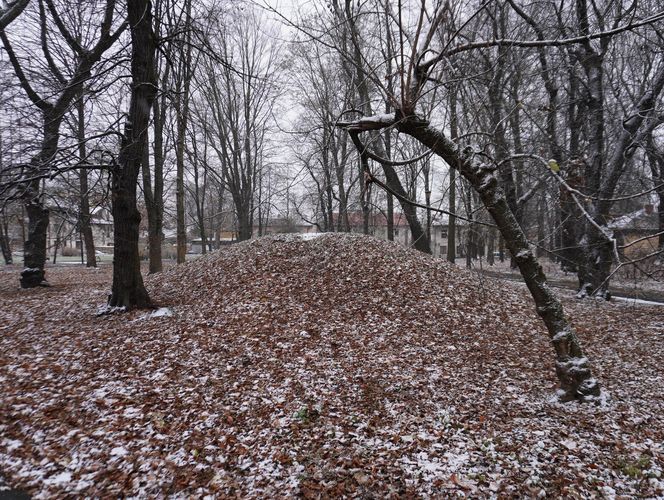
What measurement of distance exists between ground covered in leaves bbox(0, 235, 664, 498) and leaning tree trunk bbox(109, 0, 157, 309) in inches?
26.3

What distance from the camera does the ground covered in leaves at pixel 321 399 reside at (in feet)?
9.42

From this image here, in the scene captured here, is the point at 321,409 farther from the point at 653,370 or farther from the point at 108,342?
the point at 653,370

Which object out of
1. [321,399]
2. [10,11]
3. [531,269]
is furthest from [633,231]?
[10,11]

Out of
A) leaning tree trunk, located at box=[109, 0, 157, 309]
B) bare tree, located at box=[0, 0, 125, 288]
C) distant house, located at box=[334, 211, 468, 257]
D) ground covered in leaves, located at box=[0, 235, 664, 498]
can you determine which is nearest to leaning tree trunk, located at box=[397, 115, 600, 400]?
ground covered in leaves, located at box=[0, 235, 664, 498]

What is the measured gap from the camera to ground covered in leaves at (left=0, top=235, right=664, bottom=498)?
9.42 feet

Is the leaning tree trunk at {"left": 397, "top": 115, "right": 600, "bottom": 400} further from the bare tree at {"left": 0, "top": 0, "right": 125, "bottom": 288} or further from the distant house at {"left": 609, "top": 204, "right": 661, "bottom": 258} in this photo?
the bare tree at {"left": 0, "top": 0, "right": 125, "bottom": 288}

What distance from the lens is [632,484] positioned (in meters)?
2.72

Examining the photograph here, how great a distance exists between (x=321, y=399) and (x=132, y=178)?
5.54 m

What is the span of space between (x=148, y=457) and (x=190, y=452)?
1.14ft

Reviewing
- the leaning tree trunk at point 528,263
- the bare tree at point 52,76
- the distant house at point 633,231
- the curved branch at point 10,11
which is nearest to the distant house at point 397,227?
the leaning tree trunk at point 528,263

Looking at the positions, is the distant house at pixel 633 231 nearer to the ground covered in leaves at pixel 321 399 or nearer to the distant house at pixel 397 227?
the ground covered in leaves at pixel 321 399

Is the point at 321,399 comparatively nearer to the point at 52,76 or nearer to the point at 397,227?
the point at 52,76

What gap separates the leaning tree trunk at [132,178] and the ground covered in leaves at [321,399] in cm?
67

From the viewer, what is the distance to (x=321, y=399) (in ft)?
13.1
